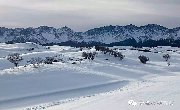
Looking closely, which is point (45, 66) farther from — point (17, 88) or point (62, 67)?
point (17, 88)

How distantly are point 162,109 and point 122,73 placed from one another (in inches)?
2316

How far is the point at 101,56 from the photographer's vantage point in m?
134

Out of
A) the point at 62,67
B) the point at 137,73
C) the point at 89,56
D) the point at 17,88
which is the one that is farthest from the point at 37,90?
the point at 89,56

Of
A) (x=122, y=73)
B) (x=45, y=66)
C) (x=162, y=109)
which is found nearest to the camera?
(x=162, y=109)

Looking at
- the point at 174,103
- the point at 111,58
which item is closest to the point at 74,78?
the point at 174,103

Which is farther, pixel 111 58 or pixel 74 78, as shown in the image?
pixel 111 58

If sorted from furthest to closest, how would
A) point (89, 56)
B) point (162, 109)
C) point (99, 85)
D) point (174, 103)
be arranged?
point (89, 56)
point (99, 85)
point (174, 103)
point (162, 109)

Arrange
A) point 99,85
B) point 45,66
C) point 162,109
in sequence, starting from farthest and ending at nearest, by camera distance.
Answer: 1. point 45,66
2. point 99,85
3. point 162,109

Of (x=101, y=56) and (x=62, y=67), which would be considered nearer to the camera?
(x=62, y=67)

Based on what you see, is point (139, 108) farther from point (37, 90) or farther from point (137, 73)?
point (137, 73)

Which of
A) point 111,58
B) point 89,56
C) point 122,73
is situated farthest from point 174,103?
point 111,58

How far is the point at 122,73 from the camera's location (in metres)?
91.6

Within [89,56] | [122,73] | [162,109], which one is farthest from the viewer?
[89,56]

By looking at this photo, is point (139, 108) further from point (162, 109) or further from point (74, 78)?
point (74, 78)
